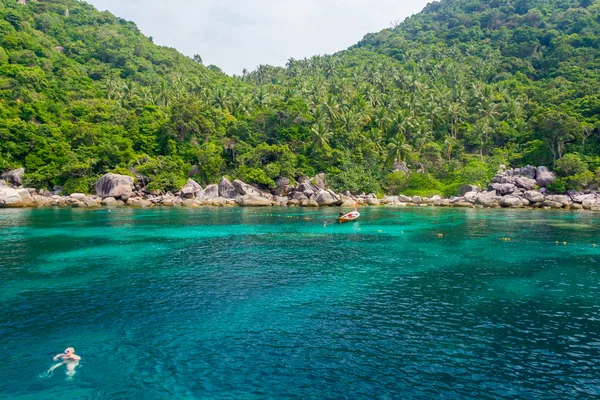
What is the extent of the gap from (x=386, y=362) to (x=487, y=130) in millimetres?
93198

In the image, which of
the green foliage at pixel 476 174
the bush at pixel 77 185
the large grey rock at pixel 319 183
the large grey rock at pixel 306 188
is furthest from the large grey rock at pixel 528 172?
the bush at pixel 77 185

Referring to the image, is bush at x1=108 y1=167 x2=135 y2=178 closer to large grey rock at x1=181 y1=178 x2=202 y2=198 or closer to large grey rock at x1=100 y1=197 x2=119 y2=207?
large grey rock at x1=100 y1=197 x2=119 y2=207

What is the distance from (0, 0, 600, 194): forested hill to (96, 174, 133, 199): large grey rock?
14.6 feet

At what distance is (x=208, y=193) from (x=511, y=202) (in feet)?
199

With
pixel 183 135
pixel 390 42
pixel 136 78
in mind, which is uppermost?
pixel 390 42

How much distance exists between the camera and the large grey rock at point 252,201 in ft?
254

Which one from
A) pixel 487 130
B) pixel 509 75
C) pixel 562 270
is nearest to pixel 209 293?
pixel 562 270

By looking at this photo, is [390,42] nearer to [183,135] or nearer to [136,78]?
[136,78]

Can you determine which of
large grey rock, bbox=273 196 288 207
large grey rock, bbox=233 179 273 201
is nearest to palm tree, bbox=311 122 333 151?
large grey rock, bbox=273 196 288 207

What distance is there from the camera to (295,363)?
41.9 ft

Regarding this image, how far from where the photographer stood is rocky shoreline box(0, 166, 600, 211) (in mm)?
70312

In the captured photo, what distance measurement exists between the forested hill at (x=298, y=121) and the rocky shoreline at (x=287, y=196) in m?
2.90

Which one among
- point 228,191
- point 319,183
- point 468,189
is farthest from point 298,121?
point 468,189

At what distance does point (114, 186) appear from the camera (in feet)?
249
